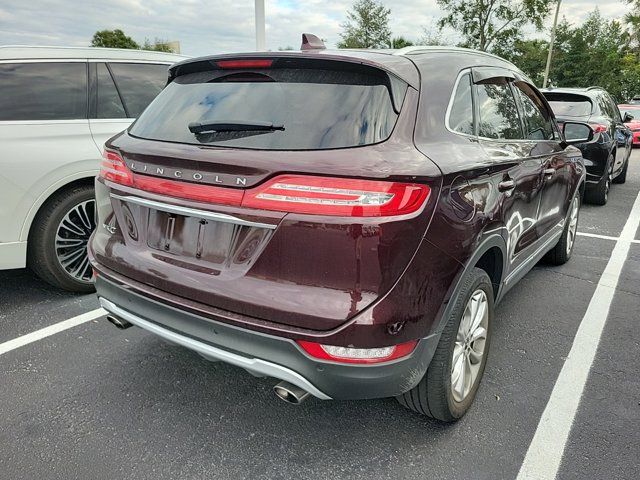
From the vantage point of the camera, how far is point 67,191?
3.76 m

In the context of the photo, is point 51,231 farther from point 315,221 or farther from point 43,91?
point 315,221

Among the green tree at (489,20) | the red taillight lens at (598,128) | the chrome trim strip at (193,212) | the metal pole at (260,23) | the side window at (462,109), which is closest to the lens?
the chrome trim strip at (193,212)

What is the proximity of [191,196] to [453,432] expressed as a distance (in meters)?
1.65

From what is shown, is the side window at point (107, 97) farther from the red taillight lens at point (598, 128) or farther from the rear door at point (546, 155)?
the red taillight lens at point (598, 128)

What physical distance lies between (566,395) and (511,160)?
4.30ft

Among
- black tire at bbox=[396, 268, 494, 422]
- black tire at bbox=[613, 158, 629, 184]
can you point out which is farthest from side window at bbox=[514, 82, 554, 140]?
black tire at bbox=[613, 158, 629, 184]

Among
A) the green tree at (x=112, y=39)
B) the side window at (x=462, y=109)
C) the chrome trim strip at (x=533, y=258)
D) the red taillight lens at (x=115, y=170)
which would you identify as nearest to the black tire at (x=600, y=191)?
the chrome trim strip at (x=533, y=258)

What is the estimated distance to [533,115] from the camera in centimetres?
358

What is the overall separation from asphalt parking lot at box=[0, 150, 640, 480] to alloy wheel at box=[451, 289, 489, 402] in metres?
0.19

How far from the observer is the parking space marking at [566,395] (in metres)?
2.24

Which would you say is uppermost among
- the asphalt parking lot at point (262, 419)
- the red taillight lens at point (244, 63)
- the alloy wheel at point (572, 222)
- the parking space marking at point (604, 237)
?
the red taillight lens at point (244, 63)

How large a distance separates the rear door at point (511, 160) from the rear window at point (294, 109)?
78 cm

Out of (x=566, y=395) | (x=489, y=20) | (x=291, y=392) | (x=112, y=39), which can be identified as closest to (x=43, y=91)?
(x=291, y=392)

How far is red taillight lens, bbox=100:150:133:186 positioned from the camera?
7.70ft
